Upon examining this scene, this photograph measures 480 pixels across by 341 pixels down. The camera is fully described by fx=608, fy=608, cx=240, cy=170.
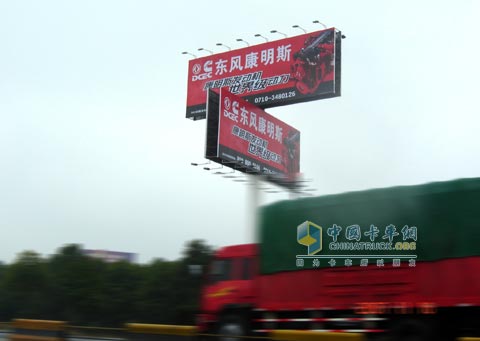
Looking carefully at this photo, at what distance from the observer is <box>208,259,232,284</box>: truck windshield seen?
1446 centimetres

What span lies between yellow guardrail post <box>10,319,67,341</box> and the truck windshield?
4.82 metres

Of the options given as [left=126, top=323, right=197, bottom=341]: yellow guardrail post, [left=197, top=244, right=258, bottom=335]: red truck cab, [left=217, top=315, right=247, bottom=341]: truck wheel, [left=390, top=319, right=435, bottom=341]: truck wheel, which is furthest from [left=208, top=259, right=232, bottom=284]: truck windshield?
[left=126, top=323, right=197, bottom=341]: yellow guardrail post

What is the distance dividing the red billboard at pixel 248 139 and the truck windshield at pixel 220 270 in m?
11.3

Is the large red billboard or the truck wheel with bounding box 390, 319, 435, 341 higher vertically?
the large red billboard

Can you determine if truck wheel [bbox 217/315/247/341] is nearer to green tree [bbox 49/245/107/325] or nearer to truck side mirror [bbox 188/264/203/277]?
truck side mirror [bbox 188/264/203/277]

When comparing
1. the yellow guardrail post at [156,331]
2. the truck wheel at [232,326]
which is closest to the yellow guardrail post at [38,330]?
the yellow guardrail post at [156,331]

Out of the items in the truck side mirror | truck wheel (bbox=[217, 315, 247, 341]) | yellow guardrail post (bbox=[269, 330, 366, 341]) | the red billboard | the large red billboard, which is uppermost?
the large red billboard

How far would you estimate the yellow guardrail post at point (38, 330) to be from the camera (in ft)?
33.9

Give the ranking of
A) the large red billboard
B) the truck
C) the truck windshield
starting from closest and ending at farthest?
1. the truck
2. the truck windshield
3. the large red billboard

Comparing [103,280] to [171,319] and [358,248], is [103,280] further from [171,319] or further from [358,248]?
[358,248]

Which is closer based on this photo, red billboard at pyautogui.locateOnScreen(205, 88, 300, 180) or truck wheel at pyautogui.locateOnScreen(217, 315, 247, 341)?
truck wheel at pyautogui.locateOnScreen(217, 315, 247, 341)

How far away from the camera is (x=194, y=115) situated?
31.8 metres

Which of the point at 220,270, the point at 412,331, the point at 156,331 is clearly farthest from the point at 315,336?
the point at 220,270

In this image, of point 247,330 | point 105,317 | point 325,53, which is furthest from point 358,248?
point 105,317
